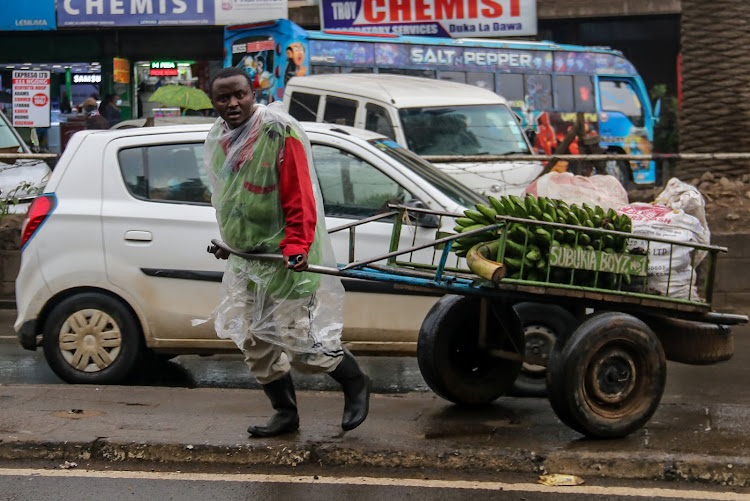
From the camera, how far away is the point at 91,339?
252 inches

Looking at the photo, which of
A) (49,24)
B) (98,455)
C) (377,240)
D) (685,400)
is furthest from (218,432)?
(49,24)

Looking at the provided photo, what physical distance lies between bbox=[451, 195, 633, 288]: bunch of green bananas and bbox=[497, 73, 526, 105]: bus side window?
13708mm

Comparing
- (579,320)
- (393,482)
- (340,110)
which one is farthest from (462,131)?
(393,482)

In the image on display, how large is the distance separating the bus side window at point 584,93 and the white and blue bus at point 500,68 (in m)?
0.02

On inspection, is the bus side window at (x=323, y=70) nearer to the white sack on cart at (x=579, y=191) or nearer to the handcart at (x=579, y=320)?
the handcart at (x=579, y=320)

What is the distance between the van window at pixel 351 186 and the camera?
646 cm

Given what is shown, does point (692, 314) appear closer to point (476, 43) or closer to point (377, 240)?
point (377, 240)

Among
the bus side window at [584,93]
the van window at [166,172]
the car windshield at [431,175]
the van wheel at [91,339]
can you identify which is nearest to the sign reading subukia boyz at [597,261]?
the car windshield at [431,175]

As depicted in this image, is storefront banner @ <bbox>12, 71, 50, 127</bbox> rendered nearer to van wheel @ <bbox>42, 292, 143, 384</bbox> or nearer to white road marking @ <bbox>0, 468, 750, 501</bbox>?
van wheel @ <bbox>42, 292, 143, 384</bbox>

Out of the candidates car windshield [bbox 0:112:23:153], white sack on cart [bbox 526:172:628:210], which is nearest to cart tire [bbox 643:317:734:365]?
white sack on cart [bbox 526:172:628:210]

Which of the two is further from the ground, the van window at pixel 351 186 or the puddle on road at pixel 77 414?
the van window at pixel 351 186

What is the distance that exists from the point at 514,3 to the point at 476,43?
1.57 meters

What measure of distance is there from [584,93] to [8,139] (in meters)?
10.7

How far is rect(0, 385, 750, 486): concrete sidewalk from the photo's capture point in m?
4.59
